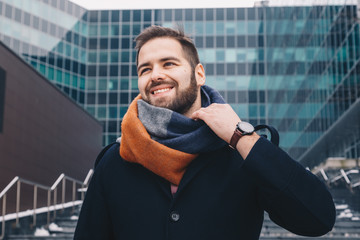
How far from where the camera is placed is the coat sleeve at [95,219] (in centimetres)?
224

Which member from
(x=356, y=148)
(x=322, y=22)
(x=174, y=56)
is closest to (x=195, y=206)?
(x=174, y=56)

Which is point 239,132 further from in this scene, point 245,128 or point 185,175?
point 185,175

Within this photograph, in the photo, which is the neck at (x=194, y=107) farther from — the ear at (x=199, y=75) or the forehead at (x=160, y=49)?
the forehead at (x=160, y=49)

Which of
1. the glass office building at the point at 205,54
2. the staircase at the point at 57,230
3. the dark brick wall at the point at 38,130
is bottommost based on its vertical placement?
the staircase at the point at 57,230

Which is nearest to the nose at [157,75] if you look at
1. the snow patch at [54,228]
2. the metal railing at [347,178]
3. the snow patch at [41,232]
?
the snow patch at [41,232]

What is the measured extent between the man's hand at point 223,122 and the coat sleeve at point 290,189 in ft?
0.13

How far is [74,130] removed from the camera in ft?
72.8

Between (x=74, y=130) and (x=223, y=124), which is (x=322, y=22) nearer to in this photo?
(x=74, y=130)

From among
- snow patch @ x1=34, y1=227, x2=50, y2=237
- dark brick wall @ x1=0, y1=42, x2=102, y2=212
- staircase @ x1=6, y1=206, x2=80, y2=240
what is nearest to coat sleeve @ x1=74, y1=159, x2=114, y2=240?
staircase @ x1=6, y1=206, x2=80, y2=240

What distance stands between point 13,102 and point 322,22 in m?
21.0

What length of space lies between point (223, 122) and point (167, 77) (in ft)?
0.98

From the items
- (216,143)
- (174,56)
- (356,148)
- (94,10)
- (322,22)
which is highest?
(94,10)

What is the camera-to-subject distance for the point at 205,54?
178 ft

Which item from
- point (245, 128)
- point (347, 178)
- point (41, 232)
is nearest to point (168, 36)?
point (245, 128)
